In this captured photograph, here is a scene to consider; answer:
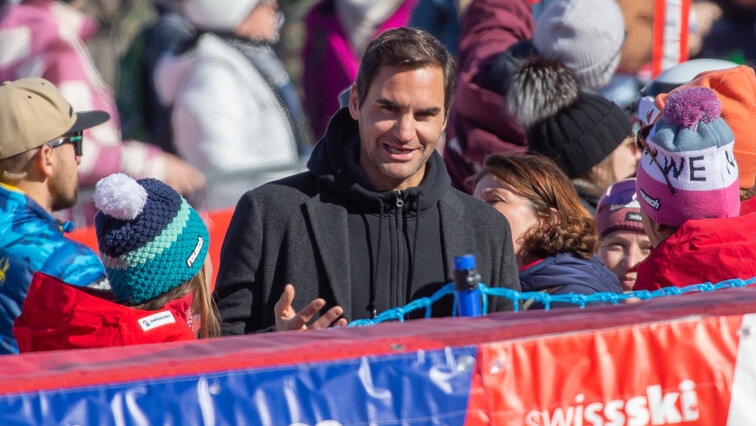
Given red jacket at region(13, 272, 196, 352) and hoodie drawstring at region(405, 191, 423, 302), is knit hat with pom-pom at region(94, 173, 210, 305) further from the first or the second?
hoodie drawstring at region(405, 191, 423, 302)

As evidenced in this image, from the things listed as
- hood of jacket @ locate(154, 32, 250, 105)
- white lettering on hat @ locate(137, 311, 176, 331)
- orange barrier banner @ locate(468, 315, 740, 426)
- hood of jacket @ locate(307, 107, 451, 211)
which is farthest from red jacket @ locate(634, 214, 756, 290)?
hood of jacket @ locate(154, 32, 250, 105)

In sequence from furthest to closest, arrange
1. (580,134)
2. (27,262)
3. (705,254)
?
(580,134), (27,262), (705,254)

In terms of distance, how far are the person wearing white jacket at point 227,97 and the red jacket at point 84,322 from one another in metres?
4.25

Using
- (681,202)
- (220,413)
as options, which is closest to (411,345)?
(220,413)

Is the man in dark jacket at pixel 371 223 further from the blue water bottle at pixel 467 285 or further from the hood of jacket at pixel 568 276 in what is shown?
the blue water bottle at pixel 467 285

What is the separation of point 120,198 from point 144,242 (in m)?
0.13

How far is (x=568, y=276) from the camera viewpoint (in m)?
3.23

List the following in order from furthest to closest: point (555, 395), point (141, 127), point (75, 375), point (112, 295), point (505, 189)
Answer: point (141, 127) < point (505, 189) < point (112, 295) < point (555, 395) < point (75, 375)

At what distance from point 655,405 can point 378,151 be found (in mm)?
1347

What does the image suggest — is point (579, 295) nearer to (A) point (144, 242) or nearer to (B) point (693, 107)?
(B) point (693, 107)

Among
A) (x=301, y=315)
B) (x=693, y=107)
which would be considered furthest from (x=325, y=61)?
(x=301, y=315)

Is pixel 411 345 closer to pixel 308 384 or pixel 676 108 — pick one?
pixel 308 384

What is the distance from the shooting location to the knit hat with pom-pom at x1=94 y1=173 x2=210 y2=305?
2.70 m

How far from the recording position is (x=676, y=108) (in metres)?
3.11
